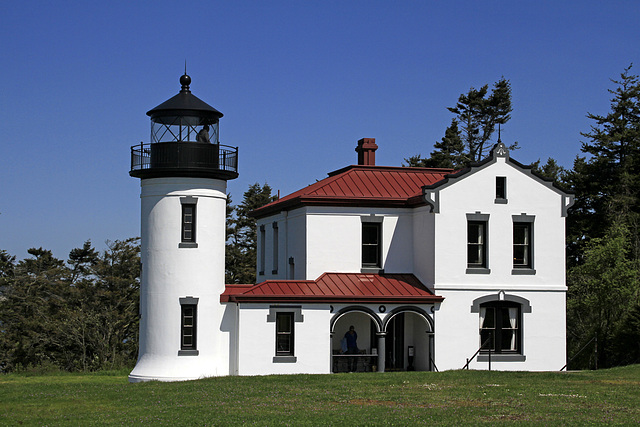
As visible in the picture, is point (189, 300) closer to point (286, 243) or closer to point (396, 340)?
point (286, 243)

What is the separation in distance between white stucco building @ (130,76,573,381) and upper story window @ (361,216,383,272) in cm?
5

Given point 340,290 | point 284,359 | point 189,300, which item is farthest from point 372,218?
point 189,300

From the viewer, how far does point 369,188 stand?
103 feet

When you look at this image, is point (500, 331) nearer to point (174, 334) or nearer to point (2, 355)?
point (174, 334)

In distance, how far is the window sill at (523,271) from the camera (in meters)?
29.7

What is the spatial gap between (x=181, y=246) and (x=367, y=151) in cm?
971

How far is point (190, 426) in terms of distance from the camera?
54.8 feet

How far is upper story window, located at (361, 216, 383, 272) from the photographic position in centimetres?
3064

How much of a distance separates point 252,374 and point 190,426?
1082cm

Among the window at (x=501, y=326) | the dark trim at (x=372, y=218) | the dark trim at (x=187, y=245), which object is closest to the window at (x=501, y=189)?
the window at (x=501, y=326)

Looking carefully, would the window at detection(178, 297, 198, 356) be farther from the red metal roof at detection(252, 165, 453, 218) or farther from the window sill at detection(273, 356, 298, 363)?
the red metal roof at detection(252, 165, 453, 218)

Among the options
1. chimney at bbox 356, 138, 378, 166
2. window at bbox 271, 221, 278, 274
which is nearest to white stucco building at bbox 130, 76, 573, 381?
window at bbox 271, 221, 278, 274

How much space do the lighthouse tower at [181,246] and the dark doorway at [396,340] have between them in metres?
5.70

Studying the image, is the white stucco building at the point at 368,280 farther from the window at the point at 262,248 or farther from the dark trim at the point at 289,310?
the window at the point at 262,248
